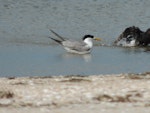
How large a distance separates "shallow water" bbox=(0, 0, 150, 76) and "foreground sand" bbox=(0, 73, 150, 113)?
277 centimetres

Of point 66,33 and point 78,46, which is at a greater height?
point 66,33

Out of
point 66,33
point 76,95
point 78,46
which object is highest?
point 66,33

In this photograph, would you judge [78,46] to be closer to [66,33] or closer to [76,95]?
[66,33]

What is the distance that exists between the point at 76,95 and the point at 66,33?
10987 millimetres

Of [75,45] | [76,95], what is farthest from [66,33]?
[76,95]

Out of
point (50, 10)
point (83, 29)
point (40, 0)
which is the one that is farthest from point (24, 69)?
point (40, 0)

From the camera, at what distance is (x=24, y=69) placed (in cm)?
1423

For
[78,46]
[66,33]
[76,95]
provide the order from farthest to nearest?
1. [66,33]
2. [78,46]
3. [76,95]

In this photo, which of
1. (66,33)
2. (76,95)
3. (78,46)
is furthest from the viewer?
(66,33)

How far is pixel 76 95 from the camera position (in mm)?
9695

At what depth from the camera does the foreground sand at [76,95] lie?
29.4 ft

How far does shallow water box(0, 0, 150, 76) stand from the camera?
1462 cm

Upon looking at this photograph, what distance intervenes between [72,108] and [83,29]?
12.4m

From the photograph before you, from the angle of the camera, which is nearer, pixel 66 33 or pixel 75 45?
pixel 75 45
